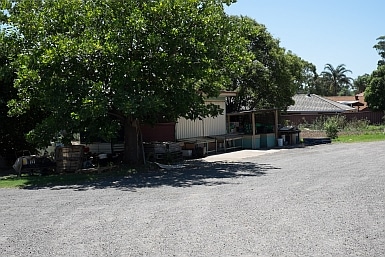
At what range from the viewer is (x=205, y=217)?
8.67 metres

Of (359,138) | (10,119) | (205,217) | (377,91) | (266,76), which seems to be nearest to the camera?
(205,217)

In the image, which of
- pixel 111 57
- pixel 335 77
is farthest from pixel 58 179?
pixel 335 77

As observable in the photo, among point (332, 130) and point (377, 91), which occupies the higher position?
point (377, 91)

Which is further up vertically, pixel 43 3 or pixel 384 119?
pixel 43 3

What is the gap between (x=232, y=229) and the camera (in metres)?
7.65

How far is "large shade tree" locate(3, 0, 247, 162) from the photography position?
51.7ft

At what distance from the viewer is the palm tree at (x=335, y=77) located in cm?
8900

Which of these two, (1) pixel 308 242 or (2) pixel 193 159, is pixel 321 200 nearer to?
(1) pixel 308 242

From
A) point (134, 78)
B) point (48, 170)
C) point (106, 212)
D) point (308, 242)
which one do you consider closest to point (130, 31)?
point (134, 78)

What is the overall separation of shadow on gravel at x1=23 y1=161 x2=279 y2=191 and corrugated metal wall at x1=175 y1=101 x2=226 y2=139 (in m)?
5.55

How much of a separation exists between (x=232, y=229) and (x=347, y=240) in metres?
1.78

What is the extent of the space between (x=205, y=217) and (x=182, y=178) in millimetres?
6648

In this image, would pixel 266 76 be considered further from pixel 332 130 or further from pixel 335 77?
pixel 335 77

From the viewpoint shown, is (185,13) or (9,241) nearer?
(9,241)
